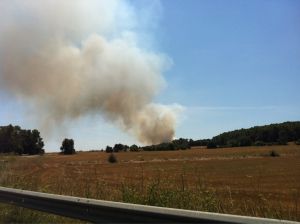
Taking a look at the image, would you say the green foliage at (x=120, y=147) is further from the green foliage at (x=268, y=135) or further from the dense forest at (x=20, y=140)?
the green foliage at (x=268, y=135)

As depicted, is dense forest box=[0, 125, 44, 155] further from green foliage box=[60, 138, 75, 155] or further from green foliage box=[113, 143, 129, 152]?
green foliage box=[113, 143, 129, 152]

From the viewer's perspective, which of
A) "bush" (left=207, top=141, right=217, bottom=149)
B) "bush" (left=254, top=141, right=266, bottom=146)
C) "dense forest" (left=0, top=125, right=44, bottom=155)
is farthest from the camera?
"bush" (left=207, top=141, right=217, bottom=149)

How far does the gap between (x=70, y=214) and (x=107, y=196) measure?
3146mm

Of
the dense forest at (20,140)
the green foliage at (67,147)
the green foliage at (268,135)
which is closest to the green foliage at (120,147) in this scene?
the green foliage at (67,147)

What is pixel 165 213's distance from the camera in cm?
620

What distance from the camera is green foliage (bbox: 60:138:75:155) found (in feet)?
541

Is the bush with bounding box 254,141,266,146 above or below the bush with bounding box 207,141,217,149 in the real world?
below

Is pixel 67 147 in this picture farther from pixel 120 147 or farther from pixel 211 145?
pixel 211 145

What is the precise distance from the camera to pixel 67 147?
167750 millimetres

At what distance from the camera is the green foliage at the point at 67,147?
16502 centimetres

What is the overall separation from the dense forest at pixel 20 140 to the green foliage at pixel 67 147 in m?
7.12

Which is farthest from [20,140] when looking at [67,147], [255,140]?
[255,140]

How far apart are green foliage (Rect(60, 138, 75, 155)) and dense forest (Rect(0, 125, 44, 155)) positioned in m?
7.12

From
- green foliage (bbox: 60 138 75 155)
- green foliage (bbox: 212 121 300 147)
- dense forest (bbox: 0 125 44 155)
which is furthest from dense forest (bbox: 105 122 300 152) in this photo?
dense forest (bbox: 0 125 44 155)
